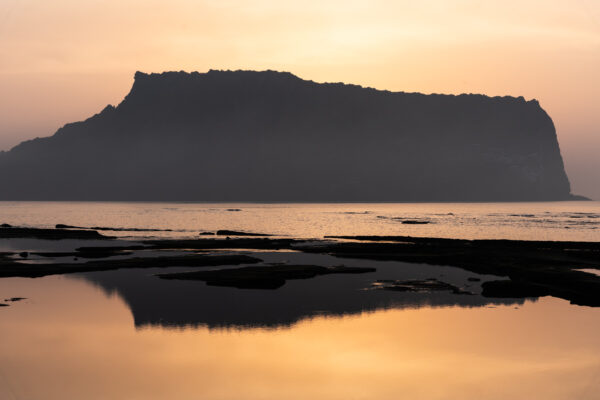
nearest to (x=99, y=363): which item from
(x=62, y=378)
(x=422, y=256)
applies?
(x=62, y=378)

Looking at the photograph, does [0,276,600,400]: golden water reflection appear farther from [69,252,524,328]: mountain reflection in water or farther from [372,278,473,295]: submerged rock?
[372,278,473,295]: submerged rock

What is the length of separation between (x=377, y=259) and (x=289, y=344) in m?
39.4

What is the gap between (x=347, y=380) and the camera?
92.4 feet

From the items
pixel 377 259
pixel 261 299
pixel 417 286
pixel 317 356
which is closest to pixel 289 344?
pixel 317 356

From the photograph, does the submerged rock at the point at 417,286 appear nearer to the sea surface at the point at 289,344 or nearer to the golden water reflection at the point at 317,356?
the sea surface at the point at 289,344

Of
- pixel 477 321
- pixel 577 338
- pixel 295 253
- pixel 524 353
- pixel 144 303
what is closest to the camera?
pixel 524 353

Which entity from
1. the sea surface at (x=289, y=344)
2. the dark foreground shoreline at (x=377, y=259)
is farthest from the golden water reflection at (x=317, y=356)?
the dark foreground shoreline at (x=377, y=259)

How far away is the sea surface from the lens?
2728 centimetres

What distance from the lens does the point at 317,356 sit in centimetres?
3166

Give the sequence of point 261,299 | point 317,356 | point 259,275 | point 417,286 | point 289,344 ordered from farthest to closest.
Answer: point 259,275, point 417,286, point 261,299, point 289,344, point 317,356

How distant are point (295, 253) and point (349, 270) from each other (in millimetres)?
19939

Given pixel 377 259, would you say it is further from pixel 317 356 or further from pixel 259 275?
pixel 317 356

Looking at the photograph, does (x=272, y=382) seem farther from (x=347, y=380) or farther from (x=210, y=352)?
(x=210, y=352)

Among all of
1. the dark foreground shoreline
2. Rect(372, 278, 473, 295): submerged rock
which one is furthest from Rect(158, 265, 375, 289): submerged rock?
Rect(372, 278, 473, 295): submerged rock
